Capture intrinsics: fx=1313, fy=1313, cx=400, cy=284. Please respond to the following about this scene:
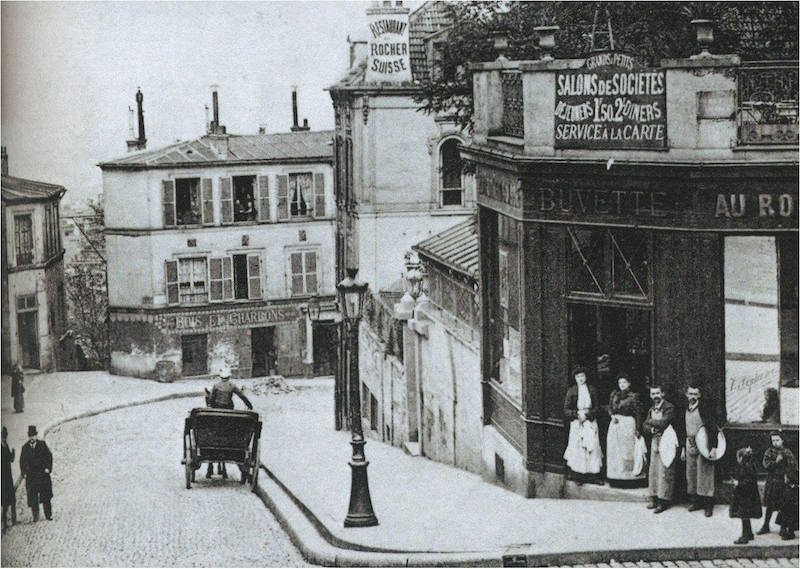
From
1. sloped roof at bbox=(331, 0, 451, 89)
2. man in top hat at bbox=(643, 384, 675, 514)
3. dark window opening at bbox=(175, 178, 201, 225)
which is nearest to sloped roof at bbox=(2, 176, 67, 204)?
dark window opening at bbox=(175, 178, 201, 225)

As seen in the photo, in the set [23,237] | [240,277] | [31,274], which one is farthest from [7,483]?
[240,277]

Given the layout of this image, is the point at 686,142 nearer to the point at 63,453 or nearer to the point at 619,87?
the point at 619,87

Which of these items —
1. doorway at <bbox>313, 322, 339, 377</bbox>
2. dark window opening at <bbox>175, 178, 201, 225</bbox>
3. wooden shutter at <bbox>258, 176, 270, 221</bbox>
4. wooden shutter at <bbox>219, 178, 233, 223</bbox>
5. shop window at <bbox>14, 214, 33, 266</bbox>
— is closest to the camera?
shop window at <bbox>14, 214, 33, 266</bbox>

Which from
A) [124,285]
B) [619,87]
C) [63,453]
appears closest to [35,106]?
[124,285]

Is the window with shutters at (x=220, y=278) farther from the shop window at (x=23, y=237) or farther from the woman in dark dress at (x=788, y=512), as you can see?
the woman in dark dress at (x=788, y=512)

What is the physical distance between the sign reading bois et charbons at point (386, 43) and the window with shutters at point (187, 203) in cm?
214

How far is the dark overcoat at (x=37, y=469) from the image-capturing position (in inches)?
443

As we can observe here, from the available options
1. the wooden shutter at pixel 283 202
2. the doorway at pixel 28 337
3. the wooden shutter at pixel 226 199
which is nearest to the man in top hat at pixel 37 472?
the doorway at pixel 28 337

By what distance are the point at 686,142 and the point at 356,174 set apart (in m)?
5.72

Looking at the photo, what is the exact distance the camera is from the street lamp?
10.9 meters

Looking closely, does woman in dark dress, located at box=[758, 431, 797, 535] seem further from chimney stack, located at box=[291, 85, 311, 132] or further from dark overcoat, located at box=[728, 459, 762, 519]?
chimney stack, located at box=[291, 85, 311, 132]

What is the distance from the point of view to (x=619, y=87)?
10461 mm

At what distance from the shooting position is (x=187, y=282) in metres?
12.6

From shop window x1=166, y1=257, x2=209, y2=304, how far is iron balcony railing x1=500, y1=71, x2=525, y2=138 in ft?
10.9
